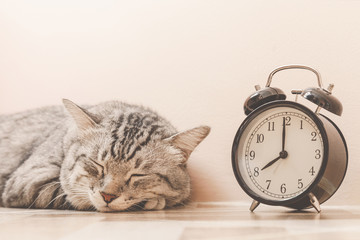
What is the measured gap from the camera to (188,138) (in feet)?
4.82

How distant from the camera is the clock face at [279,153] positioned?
4.05 ft

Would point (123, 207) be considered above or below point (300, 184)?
below

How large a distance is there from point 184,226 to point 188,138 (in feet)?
1.72

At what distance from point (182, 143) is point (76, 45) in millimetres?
895

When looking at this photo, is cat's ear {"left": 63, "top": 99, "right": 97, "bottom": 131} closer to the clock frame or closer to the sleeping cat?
the sleeping cat

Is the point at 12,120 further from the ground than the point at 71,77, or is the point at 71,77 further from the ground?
the point at 71,77

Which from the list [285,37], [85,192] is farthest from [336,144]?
[85,192]

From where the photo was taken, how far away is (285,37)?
170 centimetres

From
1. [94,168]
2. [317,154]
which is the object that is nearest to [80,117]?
[94,168]

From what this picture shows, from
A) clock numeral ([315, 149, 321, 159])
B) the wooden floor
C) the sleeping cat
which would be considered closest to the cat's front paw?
the sleeping cat

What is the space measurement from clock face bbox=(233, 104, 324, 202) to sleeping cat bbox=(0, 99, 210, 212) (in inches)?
7.6

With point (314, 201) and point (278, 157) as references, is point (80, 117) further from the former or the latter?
point (314, 201)

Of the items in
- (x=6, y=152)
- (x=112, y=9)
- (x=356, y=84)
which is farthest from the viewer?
(x=112, y=9)

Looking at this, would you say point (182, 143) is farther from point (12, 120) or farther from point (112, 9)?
point (12, 120)
